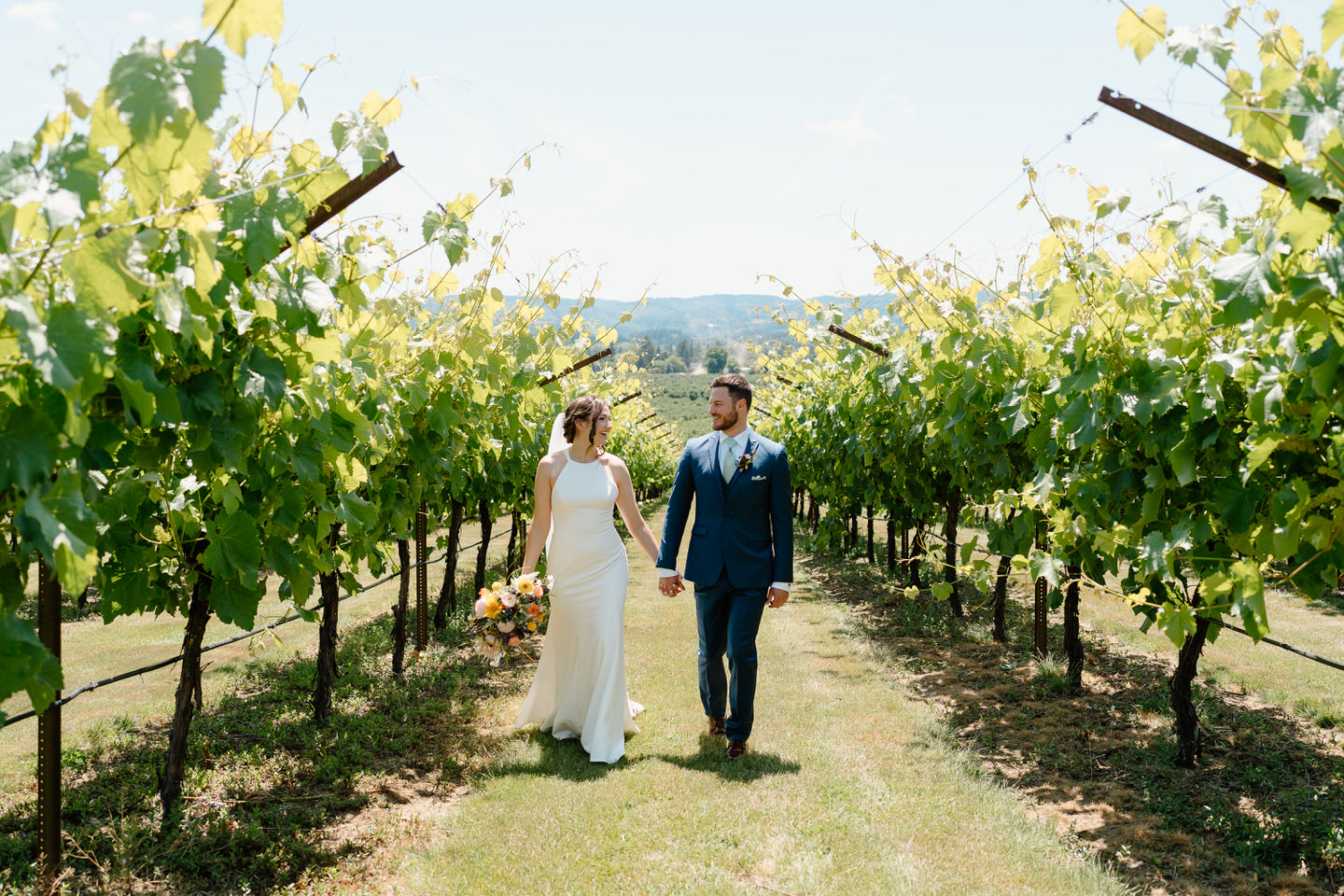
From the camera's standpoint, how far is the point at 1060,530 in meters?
4.07

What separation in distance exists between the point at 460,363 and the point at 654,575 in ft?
25.2

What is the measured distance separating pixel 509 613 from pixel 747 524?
4.38 feet

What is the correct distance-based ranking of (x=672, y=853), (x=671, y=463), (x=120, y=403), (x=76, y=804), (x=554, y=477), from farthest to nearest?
(x=671, y=463), (x=554, y=477), (x=76, y=804), (x=672, y=853), (x=120, y=403)

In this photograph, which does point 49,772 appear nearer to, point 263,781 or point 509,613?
point 263,781

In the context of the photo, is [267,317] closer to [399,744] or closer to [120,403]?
[120,403]

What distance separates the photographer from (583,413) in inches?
182

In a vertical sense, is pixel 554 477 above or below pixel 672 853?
above

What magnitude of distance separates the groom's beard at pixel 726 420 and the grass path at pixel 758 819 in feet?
5.44

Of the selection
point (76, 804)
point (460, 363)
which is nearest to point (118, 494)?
point (76, 804)

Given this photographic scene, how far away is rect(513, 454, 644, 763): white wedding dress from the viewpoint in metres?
4.62

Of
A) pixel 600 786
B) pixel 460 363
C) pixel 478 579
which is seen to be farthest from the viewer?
pixel 478 579

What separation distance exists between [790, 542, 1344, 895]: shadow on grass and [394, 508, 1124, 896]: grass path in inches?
13.8

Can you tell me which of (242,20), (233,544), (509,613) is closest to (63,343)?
(242,20)

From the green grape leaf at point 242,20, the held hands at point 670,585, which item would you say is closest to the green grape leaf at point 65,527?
the green grape leaf at point 242,20
